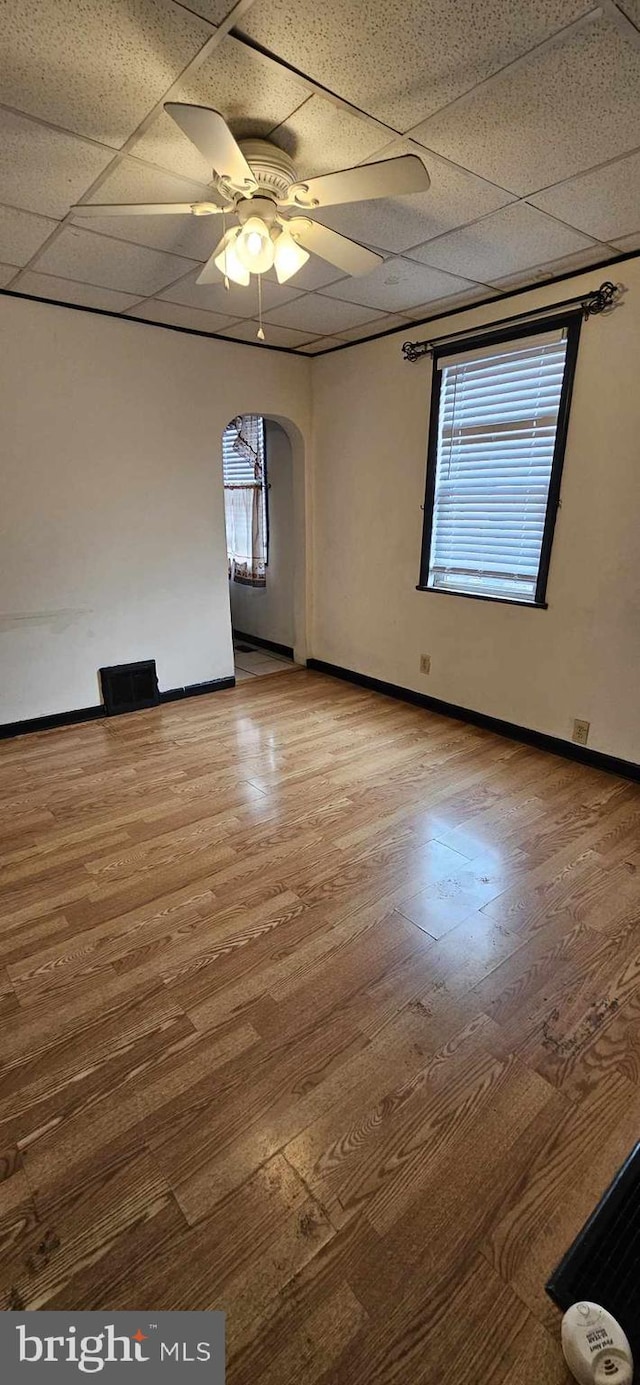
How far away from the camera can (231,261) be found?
80.0 inches

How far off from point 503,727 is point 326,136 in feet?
10.0

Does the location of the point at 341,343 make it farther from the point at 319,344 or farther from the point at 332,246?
the point at 332,246

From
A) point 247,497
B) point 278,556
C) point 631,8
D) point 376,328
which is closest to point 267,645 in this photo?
point 278,556

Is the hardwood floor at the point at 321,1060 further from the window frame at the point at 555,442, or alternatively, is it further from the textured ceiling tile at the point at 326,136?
the textured ceiling tile at the point at 326,136

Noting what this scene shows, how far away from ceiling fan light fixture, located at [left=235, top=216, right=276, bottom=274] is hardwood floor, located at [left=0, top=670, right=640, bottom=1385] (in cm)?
229

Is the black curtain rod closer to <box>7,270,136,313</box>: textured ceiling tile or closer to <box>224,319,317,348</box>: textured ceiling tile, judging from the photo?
<box>224,319,317,348</box>: textured ceiling tile

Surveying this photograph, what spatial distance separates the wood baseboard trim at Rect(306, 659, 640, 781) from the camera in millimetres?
3197

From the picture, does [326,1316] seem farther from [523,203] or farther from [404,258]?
[404,258]

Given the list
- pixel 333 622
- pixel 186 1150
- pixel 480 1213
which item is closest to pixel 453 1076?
pixel 480 1213

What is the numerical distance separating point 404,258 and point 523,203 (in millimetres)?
663

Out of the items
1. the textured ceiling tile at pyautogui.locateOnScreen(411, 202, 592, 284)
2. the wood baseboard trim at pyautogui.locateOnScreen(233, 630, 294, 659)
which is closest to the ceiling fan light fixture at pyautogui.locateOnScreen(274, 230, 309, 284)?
the textured ceiling tile at pyautogui.locateOnScreen(411, 202, 592, 284)

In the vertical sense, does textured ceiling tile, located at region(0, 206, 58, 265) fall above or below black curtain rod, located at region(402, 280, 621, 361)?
above

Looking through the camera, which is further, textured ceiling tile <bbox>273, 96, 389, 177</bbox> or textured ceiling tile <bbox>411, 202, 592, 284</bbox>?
textured ceiling tile <bbox>411, 202, 592, 284</bbox>

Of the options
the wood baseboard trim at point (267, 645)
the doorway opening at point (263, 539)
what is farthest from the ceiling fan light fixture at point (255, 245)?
the wood baseboard trim at point (267, 645)
